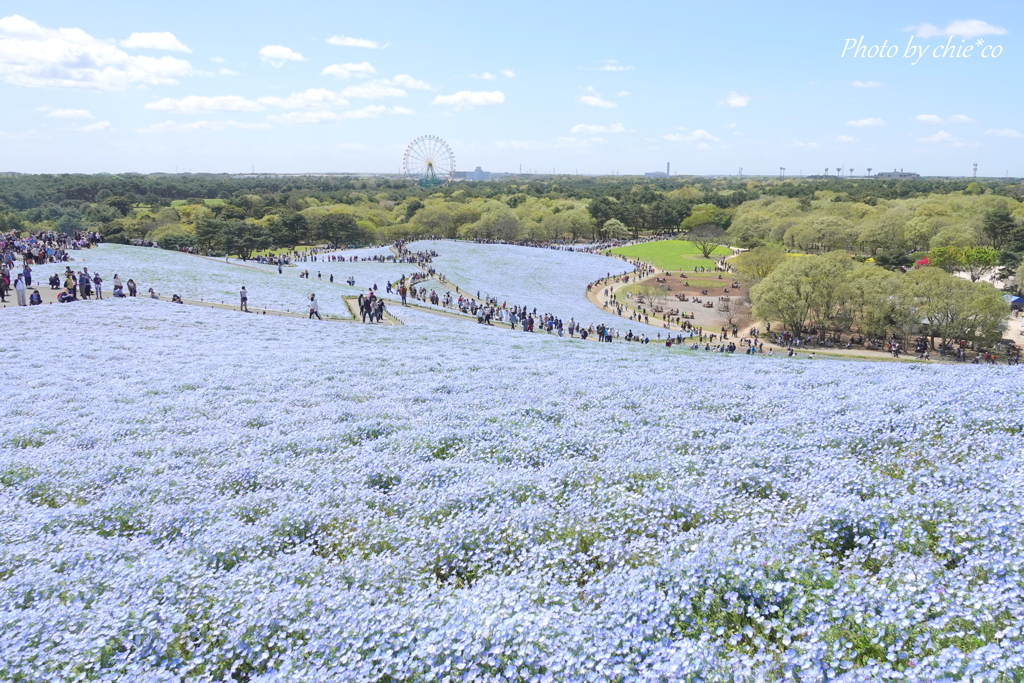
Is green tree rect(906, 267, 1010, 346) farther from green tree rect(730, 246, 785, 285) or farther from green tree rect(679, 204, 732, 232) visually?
green tree rect(679, 204, 732, 232)

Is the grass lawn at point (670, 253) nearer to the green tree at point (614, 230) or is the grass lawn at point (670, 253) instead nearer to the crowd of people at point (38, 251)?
the green tree at point (614, 230)

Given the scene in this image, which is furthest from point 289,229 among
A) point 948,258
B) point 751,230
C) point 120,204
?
point 948,258

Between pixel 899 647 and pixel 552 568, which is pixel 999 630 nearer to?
pixel 899 647

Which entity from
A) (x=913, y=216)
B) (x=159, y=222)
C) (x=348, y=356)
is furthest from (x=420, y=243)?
(x=913, y=216)

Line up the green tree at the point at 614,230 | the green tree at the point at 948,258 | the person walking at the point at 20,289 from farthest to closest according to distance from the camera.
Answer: the green tree at the point at 614,230
the green tree at the point at 948,258
the person walking at the point at 20,289

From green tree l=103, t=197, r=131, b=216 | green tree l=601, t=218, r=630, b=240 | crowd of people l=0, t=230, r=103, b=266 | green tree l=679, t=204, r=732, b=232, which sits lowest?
crowd of people l=0, t=230, r=103, b=266

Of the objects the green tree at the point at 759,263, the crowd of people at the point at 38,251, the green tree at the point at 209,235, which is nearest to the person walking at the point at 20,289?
the crowd of people at the point at 38,251

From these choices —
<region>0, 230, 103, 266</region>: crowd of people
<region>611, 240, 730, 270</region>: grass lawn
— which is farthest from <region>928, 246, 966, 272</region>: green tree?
<region>0, 230, 103, 266</region>: crowd of people
